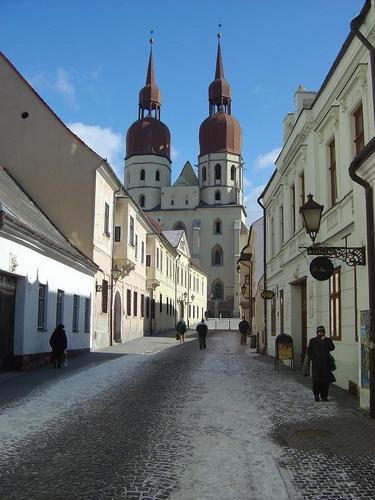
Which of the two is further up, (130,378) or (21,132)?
(21,132)

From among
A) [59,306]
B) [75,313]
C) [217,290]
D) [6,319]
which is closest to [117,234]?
[75,313]

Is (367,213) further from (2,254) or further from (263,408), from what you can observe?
(2,254)

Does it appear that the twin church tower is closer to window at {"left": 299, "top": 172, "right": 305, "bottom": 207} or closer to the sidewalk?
the sidewalk

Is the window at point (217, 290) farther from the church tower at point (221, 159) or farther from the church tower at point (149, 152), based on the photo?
the church tower at point (149, 152)

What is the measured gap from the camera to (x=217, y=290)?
87562 millimetres

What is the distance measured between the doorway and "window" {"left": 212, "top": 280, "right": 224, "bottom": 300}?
7133cm

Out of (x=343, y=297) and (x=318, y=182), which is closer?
(x=343, y=297)

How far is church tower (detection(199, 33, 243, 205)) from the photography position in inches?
3551

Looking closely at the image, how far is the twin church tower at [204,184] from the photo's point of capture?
88.2 m

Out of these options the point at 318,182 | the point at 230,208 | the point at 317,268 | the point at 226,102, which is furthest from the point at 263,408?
the point at 226,102

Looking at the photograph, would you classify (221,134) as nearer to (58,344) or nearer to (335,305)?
(58,344)

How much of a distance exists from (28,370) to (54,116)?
1273 centimetres

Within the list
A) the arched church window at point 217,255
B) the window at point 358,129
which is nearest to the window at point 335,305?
the window at point 358,129

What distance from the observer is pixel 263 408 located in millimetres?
10703
